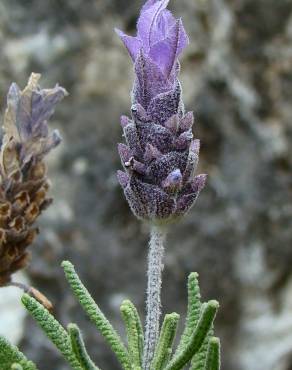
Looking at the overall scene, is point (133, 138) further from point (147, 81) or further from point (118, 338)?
point (118, 338)

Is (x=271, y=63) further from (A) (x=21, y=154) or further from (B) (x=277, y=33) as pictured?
(A) (x=21, y=154)

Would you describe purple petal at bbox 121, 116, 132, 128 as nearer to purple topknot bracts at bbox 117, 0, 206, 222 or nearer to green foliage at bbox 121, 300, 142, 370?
purple topknot bracts at bbox 117, 0, 206, 222

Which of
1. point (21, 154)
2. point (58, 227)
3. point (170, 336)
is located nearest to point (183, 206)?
point (170, 336)

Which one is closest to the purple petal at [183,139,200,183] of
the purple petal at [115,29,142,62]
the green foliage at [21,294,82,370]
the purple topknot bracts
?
the purple topknot bracts

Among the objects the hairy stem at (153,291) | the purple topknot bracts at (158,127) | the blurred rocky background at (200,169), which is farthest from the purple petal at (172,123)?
the blurred rocky background at (200,169)

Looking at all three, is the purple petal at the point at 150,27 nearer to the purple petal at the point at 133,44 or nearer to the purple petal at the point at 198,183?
the purple petal at the point at 133,44
